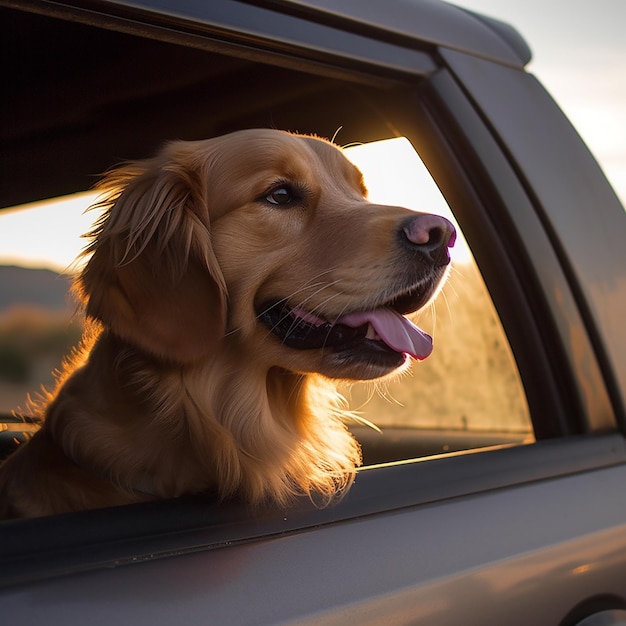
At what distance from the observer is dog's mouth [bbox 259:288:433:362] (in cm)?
209

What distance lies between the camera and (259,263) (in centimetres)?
218

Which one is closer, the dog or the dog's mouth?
the dog

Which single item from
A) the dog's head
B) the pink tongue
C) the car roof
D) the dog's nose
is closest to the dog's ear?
the dog's head

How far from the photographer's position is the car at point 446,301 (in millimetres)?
1168

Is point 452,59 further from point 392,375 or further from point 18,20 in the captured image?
point 18,20

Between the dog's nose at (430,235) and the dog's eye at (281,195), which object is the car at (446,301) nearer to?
the dog's nose at (430,235)

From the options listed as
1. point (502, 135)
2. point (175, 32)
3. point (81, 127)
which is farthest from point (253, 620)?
point (81, 127)

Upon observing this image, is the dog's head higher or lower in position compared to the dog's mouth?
higher

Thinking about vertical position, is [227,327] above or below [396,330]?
above

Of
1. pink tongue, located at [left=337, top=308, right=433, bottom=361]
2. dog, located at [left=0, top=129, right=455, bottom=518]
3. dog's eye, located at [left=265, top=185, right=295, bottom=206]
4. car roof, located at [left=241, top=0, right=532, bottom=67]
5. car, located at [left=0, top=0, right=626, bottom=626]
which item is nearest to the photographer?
car, located at [left=0, top=0, right=626, bottom=626]

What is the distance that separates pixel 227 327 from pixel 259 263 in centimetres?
20

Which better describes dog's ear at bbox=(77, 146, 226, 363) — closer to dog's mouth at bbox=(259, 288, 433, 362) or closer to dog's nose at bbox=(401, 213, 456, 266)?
dog's mouth at bbox=(259, 288, 433, 362)

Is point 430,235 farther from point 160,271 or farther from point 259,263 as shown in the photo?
point 160,271

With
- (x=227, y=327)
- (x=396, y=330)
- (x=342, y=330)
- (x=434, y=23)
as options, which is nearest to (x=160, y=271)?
(x=227, y=327)
